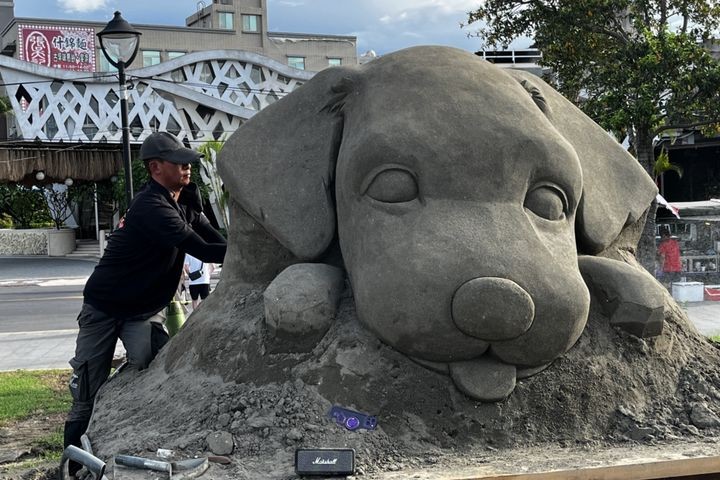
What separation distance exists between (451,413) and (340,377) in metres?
0.45

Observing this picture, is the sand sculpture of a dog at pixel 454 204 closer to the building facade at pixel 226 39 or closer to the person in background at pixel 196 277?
the person in background at pixel 196 277

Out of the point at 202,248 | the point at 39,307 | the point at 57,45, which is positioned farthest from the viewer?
the point at 57,45

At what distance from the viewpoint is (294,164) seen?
3.78 meters

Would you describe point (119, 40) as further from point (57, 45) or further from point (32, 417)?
point (57, 45)

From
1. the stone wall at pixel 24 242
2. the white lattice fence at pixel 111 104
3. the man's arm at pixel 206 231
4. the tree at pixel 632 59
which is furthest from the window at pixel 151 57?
the man's arm at pixel 206 231

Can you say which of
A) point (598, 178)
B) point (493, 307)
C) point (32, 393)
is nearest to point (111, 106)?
point (32, 393)

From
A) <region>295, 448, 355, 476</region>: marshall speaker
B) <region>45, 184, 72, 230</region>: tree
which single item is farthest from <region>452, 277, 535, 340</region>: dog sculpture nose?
<region>45, 184, 72, 230</region>: tree

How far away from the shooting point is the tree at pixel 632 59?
11.0 meters

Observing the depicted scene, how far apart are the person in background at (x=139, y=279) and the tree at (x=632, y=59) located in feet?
22.9

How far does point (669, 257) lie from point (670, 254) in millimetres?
56

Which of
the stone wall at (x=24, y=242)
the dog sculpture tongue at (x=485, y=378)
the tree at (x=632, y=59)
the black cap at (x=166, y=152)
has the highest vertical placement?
the tree at (x=632, y=59)

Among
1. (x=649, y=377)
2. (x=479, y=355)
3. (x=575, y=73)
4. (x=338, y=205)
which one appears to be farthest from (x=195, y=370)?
(x=575, y=73)

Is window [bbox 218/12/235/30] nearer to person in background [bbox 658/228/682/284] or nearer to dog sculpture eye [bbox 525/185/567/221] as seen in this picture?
person in background [bbox 658/228/682/284]

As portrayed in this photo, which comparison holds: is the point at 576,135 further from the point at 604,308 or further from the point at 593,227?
the point at 604,308
